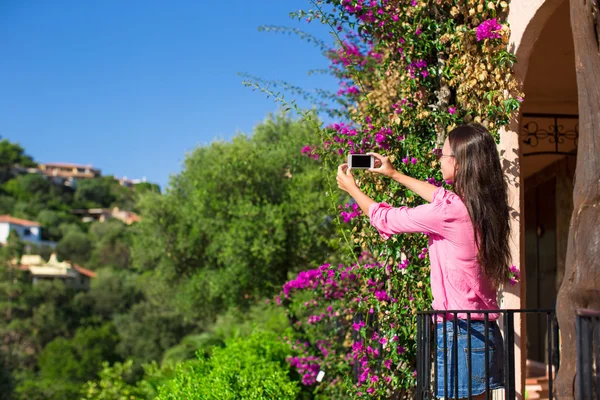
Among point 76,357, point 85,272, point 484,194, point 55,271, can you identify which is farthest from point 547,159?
point 85,272

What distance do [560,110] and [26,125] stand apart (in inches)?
4529

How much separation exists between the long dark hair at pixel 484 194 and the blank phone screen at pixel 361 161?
39 cm

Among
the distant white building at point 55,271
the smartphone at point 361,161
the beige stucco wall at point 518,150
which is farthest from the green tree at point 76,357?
the smartphone at point 361,161

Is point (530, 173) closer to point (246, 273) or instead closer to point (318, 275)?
point (318, 275)

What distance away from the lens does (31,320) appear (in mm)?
45469

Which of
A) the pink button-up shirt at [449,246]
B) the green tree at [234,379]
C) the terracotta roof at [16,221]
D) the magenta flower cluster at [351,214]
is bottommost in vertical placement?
the green tree at [234,379]

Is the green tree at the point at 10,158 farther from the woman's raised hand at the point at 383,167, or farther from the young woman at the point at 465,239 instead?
the young woman at the point at 465,239

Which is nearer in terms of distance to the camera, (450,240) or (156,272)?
(450,240)

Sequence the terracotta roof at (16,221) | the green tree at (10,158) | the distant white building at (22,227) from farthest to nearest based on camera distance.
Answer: the green tree at (10,158) < the terracotta roof at (16,221) < the distant white building at (22,227)

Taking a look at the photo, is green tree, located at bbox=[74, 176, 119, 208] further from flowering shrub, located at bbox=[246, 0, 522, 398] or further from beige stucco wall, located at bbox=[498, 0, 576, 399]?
beige stucco wall, located at bbox=[498, 0, 576, 399]

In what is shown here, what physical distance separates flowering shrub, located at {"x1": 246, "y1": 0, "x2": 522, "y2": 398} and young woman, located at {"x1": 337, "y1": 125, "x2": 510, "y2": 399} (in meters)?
1.60

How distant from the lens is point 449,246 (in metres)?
2.75

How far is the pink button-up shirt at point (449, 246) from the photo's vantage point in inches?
107

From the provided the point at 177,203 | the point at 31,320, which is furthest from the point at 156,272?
the point at 31,320
